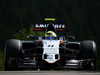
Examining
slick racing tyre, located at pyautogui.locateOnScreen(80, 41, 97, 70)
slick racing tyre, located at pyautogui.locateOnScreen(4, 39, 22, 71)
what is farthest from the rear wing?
slick racing tyre, located at pyautogui.locateOnScreen(4, 39, 22, 71)

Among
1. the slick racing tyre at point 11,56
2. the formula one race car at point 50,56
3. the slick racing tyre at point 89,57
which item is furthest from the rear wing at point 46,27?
the slick racing tyre at point 11,56

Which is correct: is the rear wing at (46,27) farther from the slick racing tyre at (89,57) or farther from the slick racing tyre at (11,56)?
the slick racing tyre at (11,56)

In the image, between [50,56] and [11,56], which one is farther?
[11,56]

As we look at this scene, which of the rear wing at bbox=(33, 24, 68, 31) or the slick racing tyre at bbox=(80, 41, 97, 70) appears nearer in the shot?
the slick racing tyre at bbox=(80, 41, 97, 70)

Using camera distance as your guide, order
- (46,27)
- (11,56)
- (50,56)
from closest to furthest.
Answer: (50,56), (11,56), (46,27)

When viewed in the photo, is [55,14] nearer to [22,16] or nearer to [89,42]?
[22,16]

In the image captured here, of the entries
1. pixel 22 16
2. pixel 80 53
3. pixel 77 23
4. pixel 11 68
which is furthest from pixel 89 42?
pixel 22 16

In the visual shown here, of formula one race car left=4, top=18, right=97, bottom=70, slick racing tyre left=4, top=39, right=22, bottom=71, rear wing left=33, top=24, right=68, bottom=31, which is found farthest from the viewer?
rear wing left=33, top=24, right=68, bottom=31

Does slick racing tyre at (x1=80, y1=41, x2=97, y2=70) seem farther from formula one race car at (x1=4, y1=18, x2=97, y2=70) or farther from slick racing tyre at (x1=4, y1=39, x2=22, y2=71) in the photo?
slick racing tyre at (x1=4, y1=39, x2=22, y2=71)

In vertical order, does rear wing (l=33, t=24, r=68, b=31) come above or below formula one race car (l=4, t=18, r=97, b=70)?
above

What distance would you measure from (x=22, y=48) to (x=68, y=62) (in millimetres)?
1947

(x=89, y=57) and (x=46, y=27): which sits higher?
(x=46, y=27)

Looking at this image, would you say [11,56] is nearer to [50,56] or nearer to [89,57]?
[50,56]

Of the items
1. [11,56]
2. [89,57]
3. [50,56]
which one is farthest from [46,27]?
[50,56]
